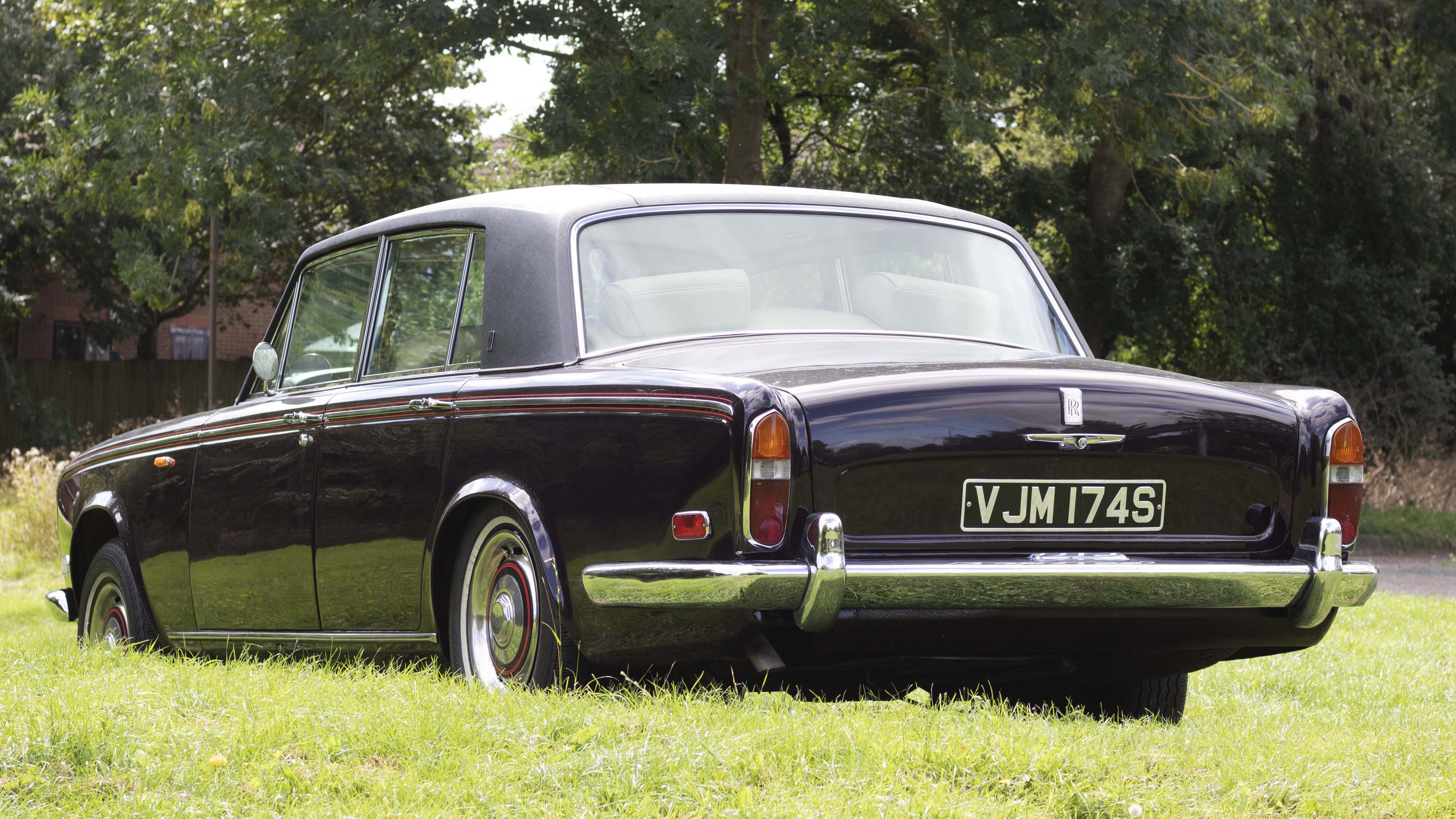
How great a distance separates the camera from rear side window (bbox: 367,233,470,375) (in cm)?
484

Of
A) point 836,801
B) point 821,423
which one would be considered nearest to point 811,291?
point 821,423

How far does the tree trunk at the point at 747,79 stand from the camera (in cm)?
1573

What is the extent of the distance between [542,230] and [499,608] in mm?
1084

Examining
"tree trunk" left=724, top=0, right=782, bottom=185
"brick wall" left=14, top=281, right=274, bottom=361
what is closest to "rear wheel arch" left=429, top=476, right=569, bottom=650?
A: "tree trunk" left=724, top=0, right=782, bottom=185

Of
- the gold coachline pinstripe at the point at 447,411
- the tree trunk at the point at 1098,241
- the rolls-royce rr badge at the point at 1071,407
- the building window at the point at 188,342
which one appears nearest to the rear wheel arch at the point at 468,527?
the gold coachline pinstripe at the point at 447,411

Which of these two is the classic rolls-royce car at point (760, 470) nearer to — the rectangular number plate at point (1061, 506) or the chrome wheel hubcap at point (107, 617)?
the rectangular number plate at point (1061, 506)

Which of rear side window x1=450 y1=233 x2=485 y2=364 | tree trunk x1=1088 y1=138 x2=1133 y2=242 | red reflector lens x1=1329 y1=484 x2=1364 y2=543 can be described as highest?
tree trunk x1=1088 y1=138 x2=1133 y2=242

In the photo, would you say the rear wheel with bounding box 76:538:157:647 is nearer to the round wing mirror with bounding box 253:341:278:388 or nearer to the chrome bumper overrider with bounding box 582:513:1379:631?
the round wing mirror with bounding box 253:341:278:388

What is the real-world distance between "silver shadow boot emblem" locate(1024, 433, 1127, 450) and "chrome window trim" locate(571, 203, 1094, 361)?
34.9 inches

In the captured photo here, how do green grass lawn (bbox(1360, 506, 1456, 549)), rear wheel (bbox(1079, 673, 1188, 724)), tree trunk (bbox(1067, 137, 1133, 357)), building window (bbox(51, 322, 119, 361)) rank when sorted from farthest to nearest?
building window (bbox(51, 322, 119, 361)) → tree trunk (bbox(1067, 137, 1133, 357)) → green grass lawn (bbox(1360, 506, 1456, 549)) → rear wheel (bbox(1079, 673, 1188, 724))

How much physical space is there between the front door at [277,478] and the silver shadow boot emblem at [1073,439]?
7.64 ft

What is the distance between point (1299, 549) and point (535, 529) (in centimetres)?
201

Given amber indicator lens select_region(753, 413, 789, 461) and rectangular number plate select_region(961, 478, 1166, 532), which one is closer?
amber indicator lens select_region(753, 413, 789, 461)

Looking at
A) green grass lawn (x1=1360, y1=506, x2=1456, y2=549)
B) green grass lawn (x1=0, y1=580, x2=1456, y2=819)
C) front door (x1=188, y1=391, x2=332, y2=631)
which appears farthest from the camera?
green grass lawn (x1=1360, y1=506, x2=1456, y2=549)
